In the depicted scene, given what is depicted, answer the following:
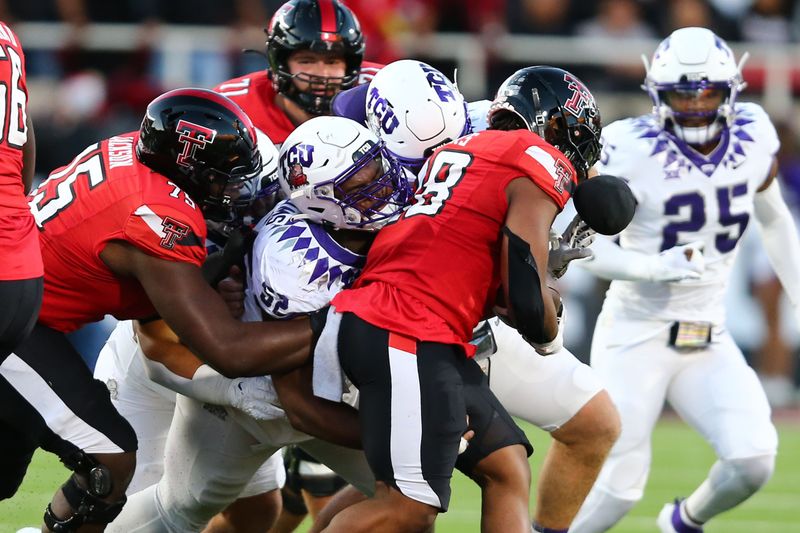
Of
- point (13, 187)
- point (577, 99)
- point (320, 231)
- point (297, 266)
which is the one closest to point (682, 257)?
point (577, 99)

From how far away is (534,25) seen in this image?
11.6m

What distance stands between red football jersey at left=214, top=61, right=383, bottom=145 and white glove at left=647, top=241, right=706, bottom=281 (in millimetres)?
1365

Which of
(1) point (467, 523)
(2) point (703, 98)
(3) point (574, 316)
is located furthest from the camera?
(3) point (574, 316)

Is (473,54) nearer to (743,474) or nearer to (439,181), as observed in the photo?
(743,474)

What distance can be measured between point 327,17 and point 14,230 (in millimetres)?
1917

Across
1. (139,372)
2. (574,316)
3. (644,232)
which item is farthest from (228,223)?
(574,316)

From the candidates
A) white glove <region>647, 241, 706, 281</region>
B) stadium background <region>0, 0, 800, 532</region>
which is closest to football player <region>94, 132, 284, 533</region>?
white glove <region>647, 241, 706, 281</region>

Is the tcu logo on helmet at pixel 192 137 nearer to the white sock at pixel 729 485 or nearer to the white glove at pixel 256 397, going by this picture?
the white glove at pixel 256 397

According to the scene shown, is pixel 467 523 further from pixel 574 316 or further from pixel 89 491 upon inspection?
pixel 574 316

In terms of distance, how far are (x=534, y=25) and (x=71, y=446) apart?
807 centimetres

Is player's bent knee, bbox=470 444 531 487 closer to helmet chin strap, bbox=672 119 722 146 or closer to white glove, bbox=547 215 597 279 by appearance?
white glove, bbox=547 215 597 279

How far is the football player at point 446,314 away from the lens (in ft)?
12.9

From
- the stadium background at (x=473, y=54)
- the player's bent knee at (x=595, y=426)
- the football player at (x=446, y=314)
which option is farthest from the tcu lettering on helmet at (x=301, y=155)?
Result: the stadium background at (x=473, y=54)

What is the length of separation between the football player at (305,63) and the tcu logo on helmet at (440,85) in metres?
1.09
